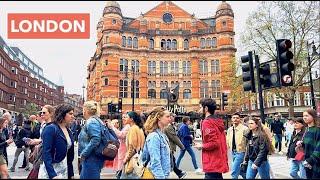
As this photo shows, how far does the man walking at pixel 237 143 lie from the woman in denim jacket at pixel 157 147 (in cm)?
364

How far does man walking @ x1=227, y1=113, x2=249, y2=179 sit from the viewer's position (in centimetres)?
866

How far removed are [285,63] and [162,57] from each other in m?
51.7

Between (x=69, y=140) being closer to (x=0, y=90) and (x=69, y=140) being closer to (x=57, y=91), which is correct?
(x=0, y=90)

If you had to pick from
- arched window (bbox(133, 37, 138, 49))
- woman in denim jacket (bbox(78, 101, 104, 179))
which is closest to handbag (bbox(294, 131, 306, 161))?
woman in denim jacket (bbox(78, 101, 104, 179))

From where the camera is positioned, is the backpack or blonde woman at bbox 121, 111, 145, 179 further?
blonde woman at bbox 121, 111, 145, 179

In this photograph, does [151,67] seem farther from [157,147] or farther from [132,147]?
[157,147]

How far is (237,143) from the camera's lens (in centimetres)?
897

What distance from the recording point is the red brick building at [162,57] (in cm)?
5897

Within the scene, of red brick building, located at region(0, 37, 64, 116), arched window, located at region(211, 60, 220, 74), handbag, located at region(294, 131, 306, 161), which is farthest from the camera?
red brick building, located at region(0, 37, 64, 116)

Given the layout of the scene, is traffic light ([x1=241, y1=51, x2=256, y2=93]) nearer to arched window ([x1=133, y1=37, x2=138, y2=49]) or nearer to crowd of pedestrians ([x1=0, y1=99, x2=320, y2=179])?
crowd of pedestrians ([x1=0, y1=99, x2=320, y2=179])

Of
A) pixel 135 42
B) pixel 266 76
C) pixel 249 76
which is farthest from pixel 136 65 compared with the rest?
pixel 266 76

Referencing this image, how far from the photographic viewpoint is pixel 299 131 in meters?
8.45

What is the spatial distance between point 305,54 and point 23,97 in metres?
75.2

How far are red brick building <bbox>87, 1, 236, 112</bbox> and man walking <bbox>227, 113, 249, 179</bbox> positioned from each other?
4941cm
